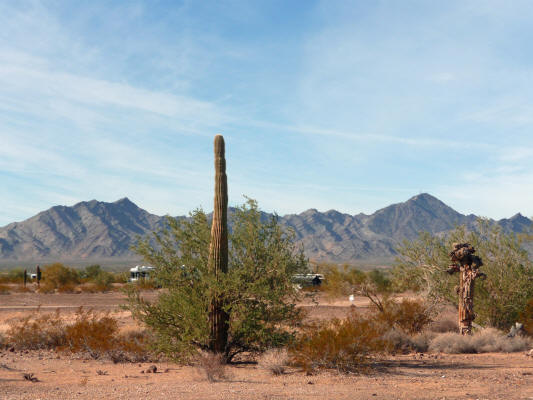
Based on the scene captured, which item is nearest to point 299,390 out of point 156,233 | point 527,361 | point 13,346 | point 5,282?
point 156,233

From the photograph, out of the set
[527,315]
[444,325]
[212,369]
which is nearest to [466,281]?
[527,315]

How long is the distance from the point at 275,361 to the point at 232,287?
209cm

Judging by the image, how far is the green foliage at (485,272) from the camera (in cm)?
2144

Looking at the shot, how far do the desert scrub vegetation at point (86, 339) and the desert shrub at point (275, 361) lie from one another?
4034 millimetres

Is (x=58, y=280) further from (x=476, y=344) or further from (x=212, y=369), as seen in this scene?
(x=212, y=369)

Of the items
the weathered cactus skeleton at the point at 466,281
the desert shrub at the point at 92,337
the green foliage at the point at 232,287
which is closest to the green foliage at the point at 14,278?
the desert shrub at the point at 92,337

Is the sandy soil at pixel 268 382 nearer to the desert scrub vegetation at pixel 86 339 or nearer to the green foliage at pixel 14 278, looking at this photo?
the desert scrub vegetation at pixel 86 339

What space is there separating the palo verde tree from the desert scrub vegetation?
71.8 inches

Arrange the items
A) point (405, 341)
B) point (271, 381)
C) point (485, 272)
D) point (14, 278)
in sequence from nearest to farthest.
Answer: point (271, 381) < point (405, 341) < point (485, 272) < point (14, 278)

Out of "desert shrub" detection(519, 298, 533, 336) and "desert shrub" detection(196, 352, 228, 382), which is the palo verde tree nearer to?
"desert shrub" detection(196, 352, 228, 382)

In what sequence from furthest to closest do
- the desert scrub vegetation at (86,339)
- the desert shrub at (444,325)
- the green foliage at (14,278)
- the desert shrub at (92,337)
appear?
the green foliage at (14,278) → the desert shrub at (444,325) → the desert shrub at (92,337) → the desert scrub vegetation at (86,339)

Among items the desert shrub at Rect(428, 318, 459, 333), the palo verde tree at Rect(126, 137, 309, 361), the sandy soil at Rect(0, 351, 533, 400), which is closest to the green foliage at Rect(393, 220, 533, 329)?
the desert shrub at Rect(428, 318, 459, 333)

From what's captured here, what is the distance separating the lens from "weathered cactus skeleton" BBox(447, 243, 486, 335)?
19.1 metres

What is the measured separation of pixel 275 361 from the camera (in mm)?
13945
